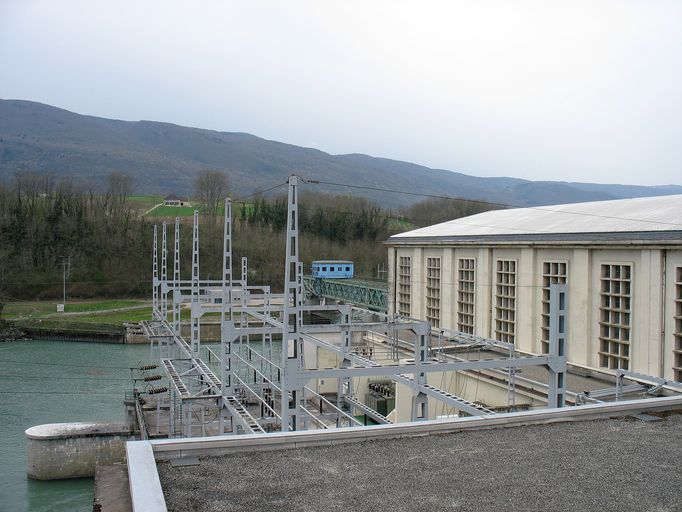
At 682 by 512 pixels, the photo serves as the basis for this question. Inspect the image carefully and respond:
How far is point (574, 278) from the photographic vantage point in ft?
50.2

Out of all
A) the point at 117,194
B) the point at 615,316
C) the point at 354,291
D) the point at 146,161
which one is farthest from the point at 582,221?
the point at 146,161

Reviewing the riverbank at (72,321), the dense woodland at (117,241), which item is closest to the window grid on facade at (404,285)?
the riverbank at (72,321)

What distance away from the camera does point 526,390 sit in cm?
1398

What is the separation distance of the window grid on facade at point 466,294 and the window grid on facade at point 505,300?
1189 millimetres

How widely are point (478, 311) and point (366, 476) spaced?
49.8 feet

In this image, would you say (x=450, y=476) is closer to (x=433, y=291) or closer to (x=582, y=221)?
(x=582, y=221)

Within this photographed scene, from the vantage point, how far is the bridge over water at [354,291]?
31.4 m

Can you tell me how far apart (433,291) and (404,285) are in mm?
2252

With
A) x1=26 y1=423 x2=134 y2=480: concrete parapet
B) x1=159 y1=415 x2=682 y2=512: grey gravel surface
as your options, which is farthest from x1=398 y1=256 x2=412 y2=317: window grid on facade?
x1=159 y1=415 x2=682 y2=512: grey gravel surface

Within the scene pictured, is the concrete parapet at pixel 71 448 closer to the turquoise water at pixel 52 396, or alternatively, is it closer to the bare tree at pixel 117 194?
the turquoise water at pixel 52 396

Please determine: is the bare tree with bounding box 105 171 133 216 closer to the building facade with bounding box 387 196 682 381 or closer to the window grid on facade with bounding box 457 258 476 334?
the building facade with bounding box 387 196 682 381

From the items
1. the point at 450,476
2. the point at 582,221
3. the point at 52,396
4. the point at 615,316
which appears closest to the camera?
the point at 450,476

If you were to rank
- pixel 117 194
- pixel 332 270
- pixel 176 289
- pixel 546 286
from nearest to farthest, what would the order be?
1. pixel 546 286
2. pixel 176 289
3. pixel 332 270
4. pixel 117 194

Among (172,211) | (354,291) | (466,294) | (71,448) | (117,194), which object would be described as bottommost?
(71,448)
